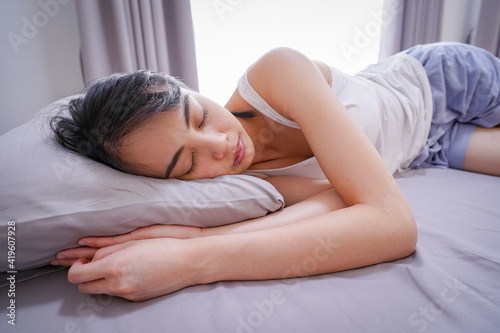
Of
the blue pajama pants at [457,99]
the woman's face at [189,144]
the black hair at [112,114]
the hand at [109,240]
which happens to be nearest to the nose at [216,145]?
the woman's face at [189,144]

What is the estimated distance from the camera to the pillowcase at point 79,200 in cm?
55

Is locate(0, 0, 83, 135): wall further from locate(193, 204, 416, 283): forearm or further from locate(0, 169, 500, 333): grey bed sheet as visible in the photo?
locate(193, 204, 416, 283): forearm

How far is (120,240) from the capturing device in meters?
0.60

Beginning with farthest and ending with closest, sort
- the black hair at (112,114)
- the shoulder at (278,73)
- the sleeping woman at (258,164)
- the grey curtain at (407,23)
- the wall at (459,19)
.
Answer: the wall at (459,19) < the grey curtain at (407,23) < the shoulder at (278,73) < the black hair at (112,114) < the sleeping woman at (258,164)

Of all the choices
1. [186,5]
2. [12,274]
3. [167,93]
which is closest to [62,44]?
[186,5]

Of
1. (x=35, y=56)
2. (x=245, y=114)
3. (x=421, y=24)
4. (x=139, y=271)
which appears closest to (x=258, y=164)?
(x=245, y=114)

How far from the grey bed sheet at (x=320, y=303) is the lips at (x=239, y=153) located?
1.27ft

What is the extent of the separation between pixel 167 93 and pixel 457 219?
0.89 metres

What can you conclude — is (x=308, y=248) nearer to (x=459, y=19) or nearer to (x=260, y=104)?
(x=260, y=104)

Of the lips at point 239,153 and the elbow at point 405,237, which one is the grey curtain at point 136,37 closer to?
the lips at point 239,153

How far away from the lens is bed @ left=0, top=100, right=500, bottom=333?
463 mm

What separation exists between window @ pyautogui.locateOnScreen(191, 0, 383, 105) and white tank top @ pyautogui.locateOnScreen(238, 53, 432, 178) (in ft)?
3.23

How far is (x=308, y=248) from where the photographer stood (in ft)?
1.88

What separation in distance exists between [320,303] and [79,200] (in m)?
0.54
